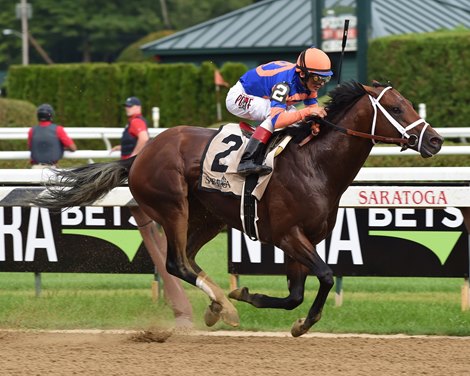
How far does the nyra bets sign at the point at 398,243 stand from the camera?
7.73 meters

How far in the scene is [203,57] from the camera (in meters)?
25.5

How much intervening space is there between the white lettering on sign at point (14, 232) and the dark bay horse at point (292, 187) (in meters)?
1.31

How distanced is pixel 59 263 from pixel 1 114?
10493mm

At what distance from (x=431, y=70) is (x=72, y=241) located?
1179 cm

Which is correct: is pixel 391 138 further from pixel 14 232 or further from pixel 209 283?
pixel 14 232

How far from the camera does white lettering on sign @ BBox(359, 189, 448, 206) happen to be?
7.51m

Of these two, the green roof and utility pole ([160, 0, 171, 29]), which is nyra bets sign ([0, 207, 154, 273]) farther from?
utility pole ([160, 0, 171, 29])

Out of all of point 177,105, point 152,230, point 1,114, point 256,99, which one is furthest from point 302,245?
point 177,105

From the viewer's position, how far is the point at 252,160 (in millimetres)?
6691

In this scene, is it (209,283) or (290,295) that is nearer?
(290,295)

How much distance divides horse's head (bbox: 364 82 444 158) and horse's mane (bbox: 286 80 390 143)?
91 mm

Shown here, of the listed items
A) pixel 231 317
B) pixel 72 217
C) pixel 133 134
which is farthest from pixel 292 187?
pixel 133 134

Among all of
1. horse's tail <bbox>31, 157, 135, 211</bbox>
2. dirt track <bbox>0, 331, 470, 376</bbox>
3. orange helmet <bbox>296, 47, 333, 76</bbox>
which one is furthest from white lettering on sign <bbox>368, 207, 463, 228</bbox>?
horse's tail <bbox>31, 157, 135, 211</bbox>

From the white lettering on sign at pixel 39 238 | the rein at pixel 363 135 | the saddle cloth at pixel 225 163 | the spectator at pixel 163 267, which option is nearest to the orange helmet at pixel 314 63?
the rein at pixel 363 135
